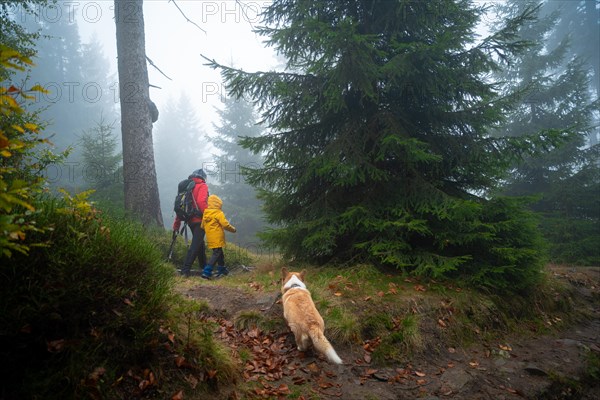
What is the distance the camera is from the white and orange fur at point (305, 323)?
364 cm

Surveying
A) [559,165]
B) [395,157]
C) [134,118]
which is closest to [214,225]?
[134,118]

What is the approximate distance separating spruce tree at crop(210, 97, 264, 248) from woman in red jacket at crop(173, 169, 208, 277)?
1514 cm

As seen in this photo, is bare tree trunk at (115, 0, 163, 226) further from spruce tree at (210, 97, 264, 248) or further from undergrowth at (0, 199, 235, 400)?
spruce tree at (210, 97, 264, 248)

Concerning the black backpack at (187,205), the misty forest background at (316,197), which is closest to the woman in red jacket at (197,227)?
the black backpack at (187,205)

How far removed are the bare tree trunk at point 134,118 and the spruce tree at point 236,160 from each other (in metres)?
14.5

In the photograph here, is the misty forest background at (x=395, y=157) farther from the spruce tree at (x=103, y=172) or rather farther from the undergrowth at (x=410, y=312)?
the spruce tree at (x=103, y=172)

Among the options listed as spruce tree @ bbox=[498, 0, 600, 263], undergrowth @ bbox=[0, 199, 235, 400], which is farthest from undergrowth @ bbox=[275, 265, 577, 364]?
spruce tree @ bbox=[498, 0, 600, 263]

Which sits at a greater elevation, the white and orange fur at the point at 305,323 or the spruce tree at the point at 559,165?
the spruce tree at the point at 559,165

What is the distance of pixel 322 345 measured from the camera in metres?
3.63

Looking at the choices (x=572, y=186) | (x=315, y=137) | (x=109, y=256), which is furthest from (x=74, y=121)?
(x=572, y=186)

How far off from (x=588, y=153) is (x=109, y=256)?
18809 mm

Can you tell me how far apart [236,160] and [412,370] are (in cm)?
2502

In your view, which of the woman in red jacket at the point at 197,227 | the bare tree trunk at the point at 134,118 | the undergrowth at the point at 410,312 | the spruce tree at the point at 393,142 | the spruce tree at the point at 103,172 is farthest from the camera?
the spruce tree at the point at 103,172

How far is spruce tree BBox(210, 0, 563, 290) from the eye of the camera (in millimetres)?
5383
